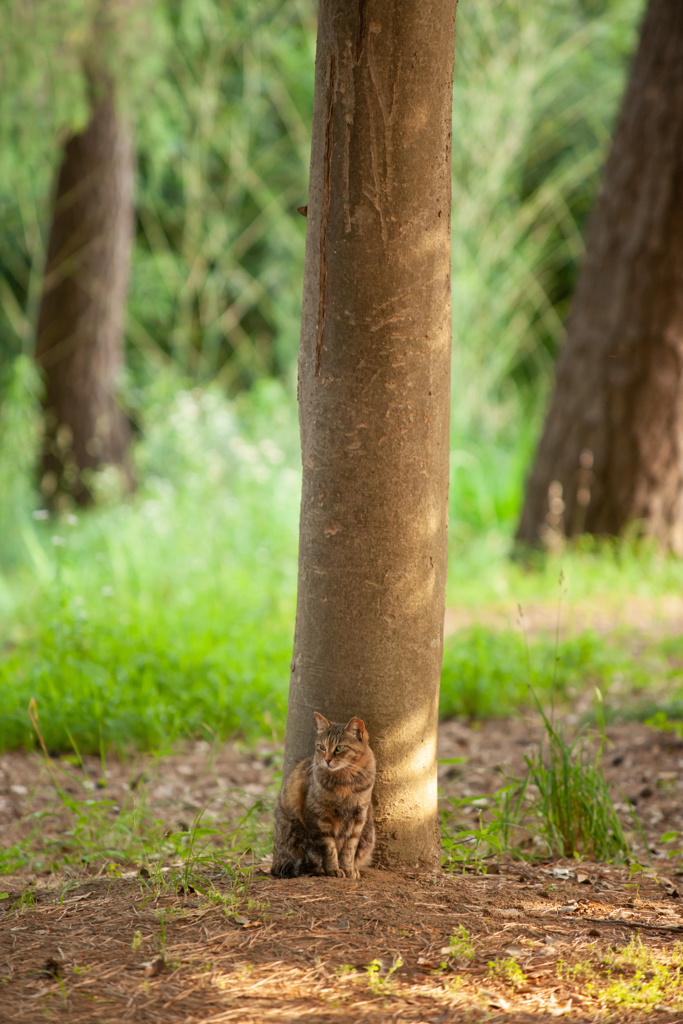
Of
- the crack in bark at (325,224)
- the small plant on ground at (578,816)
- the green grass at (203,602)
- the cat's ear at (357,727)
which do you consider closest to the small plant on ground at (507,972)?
the cat's ear at (357,727)

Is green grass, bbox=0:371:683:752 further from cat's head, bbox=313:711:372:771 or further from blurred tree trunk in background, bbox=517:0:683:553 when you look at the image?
cat's head, bbox=313:711:372:771

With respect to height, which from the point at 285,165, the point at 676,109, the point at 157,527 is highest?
the point at 285,165

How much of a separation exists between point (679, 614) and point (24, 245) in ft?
25.5

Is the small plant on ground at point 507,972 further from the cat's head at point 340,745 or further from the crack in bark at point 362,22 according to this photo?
the crack in bark at point 362,22

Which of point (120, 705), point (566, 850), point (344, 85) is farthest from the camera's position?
point (120, 705)

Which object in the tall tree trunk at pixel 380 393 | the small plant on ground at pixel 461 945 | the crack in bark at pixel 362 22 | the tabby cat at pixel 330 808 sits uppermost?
the crack in bark at pixel 362 22

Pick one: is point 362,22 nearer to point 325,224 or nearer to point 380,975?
point 325,224

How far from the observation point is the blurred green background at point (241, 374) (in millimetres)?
4328

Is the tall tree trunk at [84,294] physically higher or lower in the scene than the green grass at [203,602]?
higher

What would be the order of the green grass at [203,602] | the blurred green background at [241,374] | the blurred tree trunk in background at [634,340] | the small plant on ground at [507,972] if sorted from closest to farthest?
the small plant on ground at [507,972] < the green grass at [203,602] < the blurred green background at [241,374] < the blurred tree trunk in background at [634,340]

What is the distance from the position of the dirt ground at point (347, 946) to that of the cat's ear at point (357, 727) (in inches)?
15.4

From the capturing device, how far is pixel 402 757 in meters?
2.38

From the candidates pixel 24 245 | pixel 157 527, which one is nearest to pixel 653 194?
pixel 157 527

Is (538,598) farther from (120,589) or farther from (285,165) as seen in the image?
(285,165)
